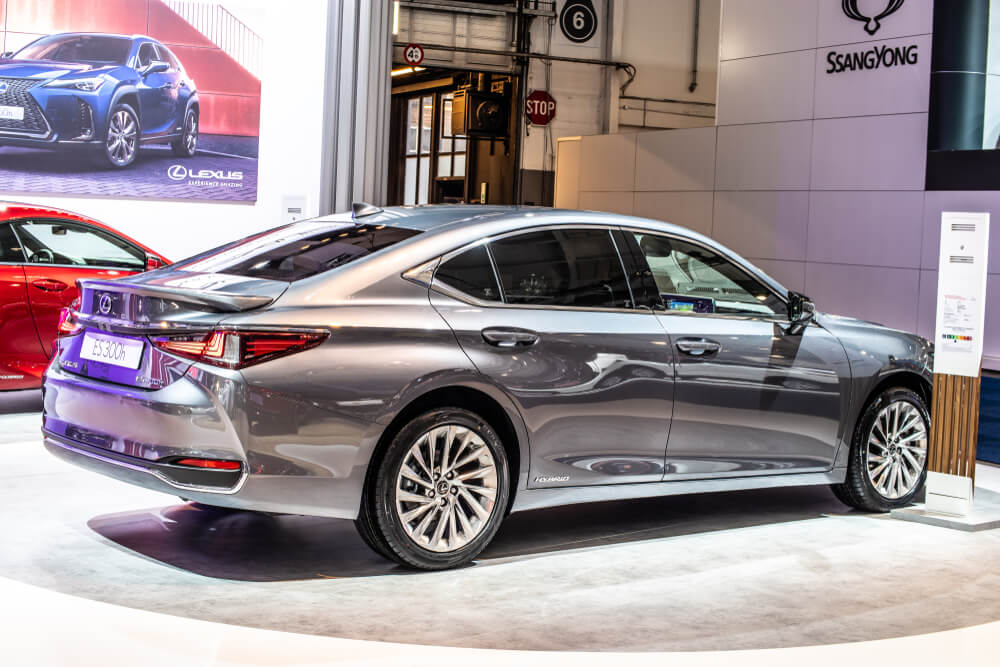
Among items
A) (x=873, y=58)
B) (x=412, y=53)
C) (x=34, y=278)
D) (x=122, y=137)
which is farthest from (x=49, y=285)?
(x=412, y=53)

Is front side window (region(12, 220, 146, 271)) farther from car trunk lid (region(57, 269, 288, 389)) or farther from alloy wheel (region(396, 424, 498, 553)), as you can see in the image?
Answer: alloy wheel (region(396, 424, 498, 553))

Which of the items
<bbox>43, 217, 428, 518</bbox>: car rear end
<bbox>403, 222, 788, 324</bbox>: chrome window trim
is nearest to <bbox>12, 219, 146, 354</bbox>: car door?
<bbox>43, 217, 428, 518</bbox>: car rear end

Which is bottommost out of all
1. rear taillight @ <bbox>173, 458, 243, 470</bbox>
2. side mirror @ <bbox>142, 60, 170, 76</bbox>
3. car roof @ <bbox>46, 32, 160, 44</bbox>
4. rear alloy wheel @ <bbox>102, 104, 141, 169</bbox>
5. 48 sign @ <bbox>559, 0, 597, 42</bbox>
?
rear taillight @ <bbox>173, 458, 243, 470</bbox>

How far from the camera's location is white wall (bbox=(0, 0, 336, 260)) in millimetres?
9219

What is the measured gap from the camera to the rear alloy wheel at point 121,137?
905 centimetres

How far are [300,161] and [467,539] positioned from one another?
5715mm

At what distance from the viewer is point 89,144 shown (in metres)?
9.00

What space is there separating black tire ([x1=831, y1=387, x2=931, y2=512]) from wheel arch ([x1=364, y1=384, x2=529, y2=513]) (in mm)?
2099

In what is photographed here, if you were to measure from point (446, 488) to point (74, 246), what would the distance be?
4246 mm

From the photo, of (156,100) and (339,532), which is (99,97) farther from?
(339,532)

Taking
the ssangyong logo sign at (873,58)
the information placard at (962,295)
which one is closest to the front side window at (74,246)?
the information placard at (962,295)

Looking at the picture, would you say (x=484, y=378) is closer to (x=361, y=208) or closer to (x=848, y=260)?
(x=361, y=208)

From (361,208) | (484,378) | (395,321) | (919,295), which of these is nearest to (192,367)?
(395,321)

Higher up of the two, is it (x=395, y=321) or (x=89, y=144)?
(x=89, y=144)
